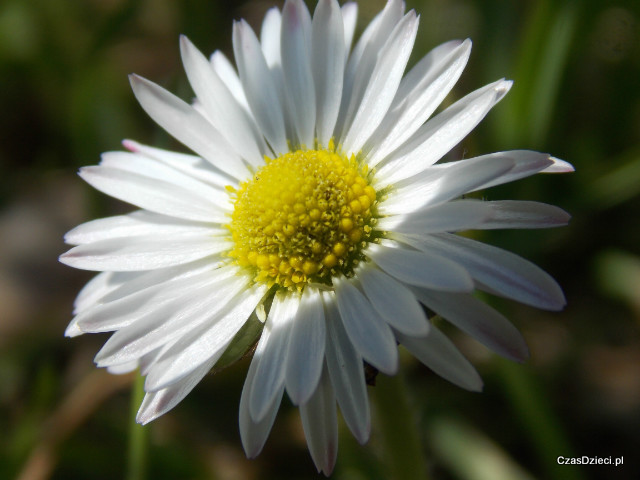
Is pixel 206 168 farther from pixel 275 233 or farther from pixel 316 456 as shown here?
pixel 316 456

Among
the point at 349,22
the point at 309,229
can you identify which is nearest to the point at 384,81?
the point at 349,22

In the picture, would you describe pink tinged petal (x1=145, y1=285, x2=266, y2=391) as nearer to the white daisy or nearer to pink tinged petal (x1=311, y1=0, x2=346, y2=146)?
the white daisy

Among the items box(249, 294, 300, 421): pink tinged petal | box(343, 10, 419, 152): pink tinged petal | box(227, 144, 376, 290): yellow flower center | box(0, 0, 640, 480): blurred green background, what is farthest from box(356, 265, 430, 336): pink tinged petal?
box(343, 10, 419, 152): pink tinged petal

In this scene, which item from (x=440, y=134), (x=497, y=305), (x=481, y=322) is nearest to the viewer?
(x=481, y=322)

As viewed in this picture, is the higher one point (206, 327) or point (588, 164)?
point (206, 327)

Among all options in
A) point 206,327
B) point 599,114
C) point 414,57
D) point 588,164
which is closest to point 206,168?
point 206,327

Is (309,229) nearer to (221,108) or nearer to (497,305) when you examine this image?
(221,108)

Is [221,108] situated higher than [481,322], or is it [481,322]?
[221,108]
